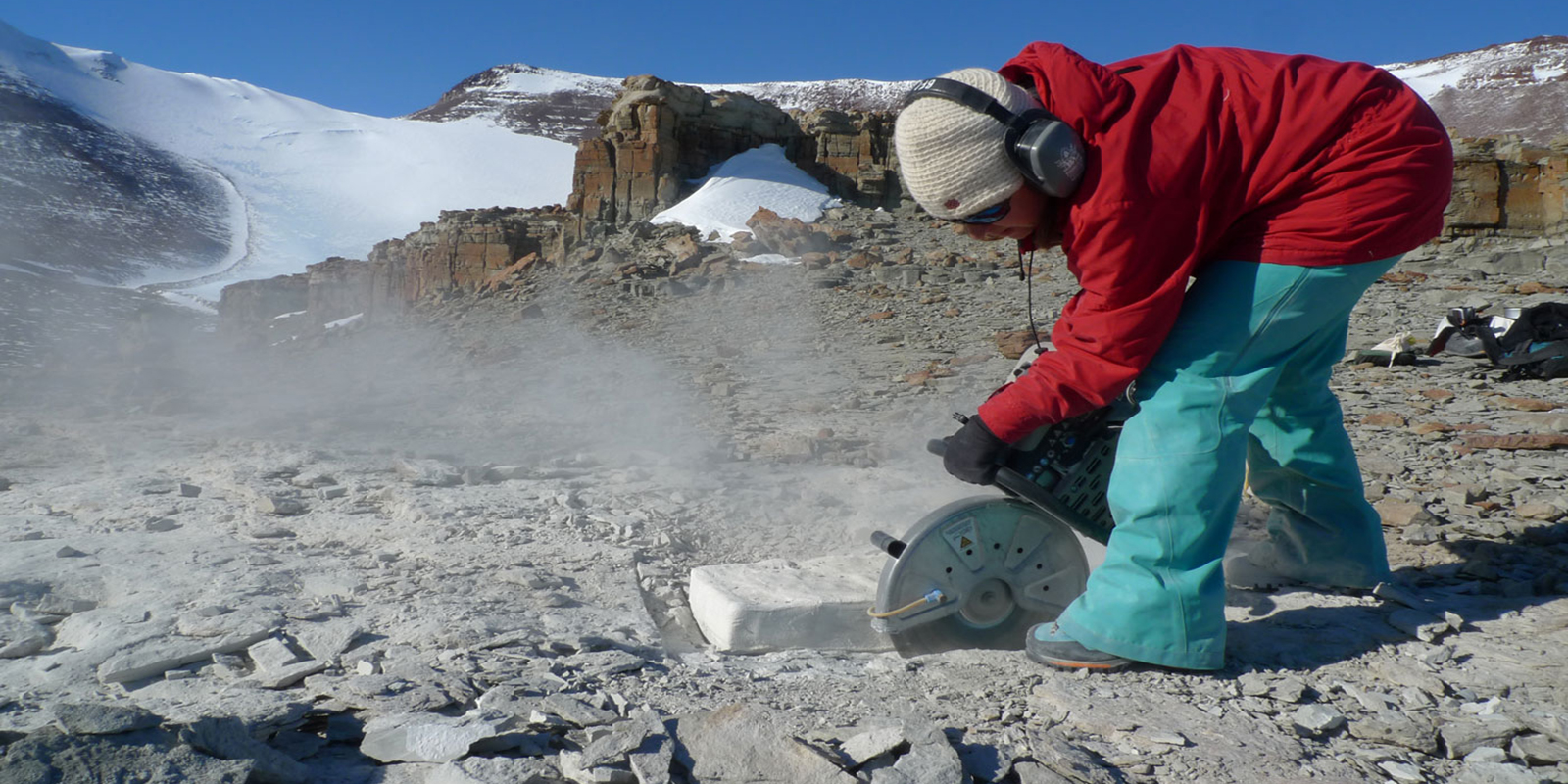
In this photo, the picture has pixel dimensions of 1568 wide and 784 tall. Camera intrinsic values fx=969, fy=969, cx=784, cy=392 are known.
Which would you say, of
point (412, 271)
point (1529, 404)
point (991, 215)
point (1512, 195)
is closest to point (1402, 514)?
point (991, 215)

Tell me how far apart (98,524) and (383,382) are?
5.80 meters

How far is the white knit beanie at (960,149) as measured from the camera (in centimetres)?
168

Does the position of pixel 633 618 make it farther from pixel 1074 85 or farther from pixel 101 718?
pixel 1074 85

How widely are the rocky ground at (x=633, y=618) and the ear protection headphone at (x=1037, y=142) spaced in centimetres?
92

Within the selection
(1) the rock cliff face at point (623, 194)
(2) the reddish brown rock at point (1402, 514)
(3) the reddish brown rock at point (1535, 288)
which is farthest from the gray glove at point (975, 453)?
(1) the rock cliff face at point (623, 194)

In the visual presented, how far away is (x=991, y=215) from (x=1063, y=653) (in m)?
0.85

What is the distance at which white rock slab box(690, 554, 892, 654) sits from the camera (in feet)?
7.00

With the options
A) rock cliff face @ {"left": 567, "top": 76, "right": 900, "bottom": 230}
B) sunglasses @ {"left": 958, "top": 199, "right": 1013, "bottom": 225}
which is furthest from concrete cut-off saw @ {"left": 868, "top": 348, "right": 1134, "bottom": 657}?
rock cliff face @ {"left": 567, "top": 76, "right": 900, "bottom": 230}

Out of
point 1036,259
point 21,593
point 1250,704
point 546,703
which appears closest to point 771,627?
point 546,703

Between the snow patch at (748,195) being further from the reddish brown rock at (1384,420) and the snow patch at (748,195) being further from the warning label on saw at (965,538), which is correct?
the warning label on saw at (965,538)

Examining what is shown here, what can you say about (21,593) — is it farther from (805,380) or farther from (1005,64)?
(805,380)

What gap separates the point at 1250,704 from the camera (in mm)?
1752

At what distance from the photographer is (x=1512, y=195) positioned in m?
13.9

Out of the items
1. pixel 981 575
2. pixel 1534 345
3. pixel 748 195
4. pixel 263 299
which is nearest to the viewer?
pixel 981 575
